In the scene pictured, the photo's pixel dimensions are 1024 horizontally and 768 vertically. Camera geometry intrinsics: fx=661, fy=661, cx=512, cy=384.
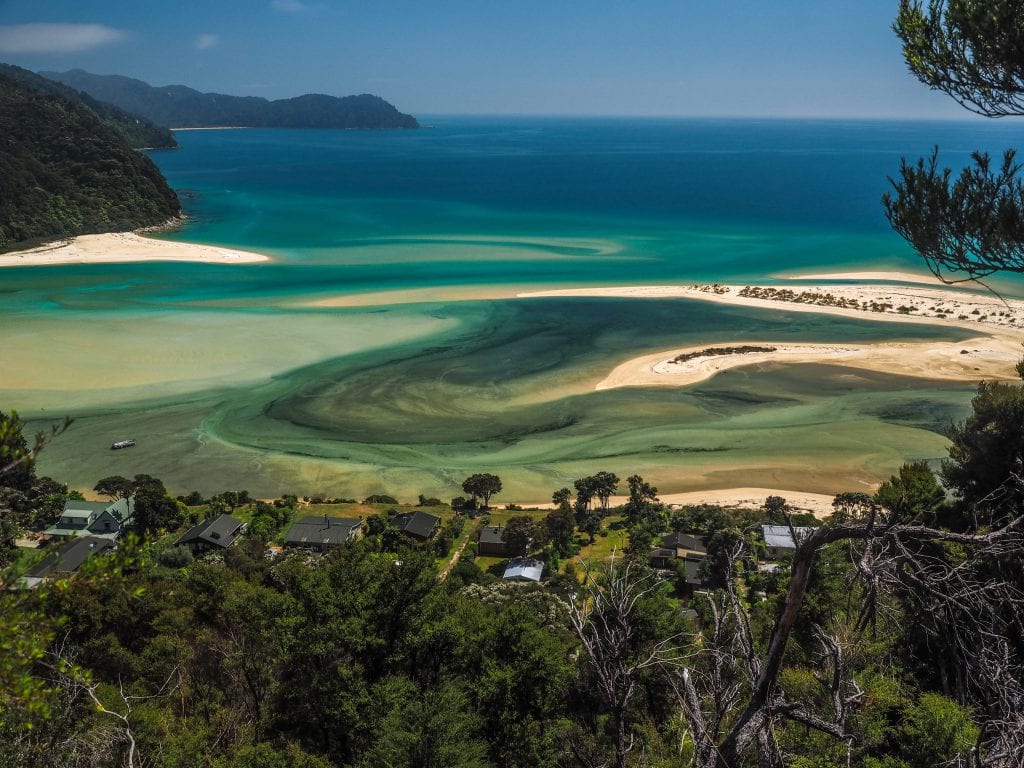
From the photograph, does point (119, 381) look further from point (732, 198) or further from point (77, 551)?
point (732, 198)

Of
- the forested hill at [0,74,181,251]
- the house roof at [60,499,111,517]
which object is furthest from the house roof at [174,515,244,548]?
the forested hill at [0,74,181,251]

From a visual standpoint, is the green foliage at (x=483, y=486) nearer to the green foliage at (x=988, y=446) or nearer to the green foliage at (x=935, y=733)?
the green foliage at (x=988, y=446)

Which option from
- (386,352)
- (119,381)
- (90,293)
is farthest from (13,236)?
(386,352)

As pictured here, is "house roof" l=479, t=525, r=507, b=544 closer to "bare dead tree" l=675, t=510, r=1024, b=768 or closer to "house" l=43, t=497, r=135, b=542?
"house" l=43, t=497, r=135, b=542

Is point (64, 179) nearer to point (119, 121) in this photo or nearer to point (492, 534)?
point (492, 534)

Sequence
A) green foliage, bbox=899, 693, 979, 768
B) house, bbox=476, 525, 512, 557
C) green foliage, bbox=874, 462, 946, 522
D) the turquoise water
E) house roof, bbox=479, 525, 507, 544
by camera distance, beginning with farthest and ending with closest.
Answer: the turquoise water
house roof, bbox=479, 525, 507, 544
house, bbox=476, 525, 512, 557
green foliage, bbox=874, 462, 946, 522
green foliage, bbox=899, 693, 979, 768

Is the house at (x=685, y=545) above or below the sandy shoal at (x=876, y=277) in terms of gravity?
below

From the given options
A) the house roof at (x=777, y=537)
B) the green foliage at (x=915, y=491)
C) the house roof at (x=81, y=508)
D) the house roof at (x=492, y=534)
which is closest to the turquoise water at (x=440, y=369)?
the house roof at (x=81, y=508)
